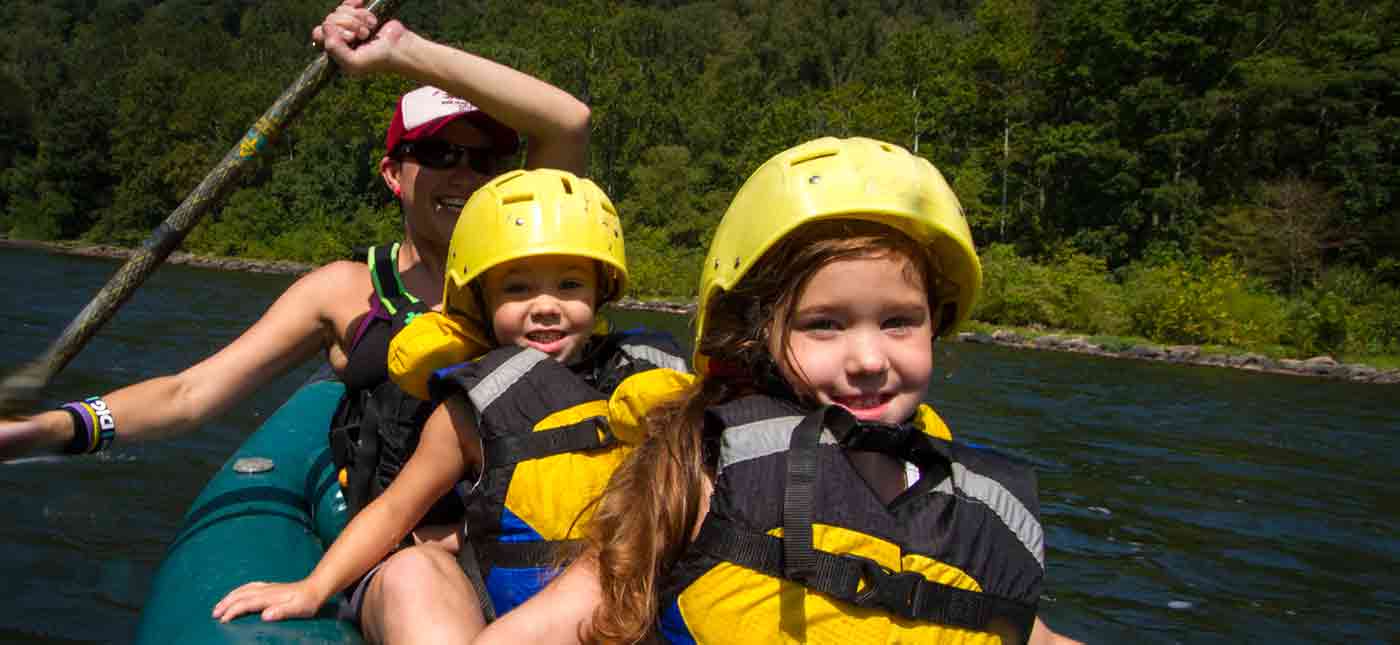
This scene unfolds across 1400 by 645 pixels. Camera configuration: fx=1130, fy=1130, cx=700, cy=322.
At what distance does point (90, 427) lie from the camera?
8.43 ft

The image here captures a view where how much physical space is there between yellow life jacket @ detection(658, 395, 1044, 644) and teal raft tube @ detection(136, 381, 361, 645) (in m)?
0.93

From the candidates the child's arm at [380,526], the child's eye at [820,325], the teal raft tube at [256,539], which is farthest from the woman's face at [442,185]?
the child's eye at [820,325]

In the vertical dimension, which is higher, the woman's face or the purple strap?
the woman's face

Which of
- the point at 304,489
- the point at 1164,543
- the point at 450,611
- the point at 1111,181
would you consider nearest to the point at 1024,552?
the point at 450,611

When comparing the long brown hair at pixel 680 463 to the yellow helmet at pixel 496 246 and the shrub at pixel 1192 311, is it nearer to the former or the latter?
the yellow helmet at pixel 496 246

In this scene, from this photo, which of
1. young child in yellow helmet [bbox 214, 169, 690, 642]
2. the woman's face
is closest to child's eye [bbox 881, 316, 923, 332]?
young child in yellow helmet [bbox 214, 169, 690, 642]

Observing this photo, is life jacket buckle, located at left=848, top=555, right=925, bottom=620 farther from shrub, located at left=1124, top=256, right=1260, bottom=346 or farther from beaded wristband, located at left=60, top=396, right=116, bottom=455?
shrub, located at left=1124, top=256, right=1260, bottom=346

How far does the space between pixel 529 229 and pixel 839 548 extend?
104 cm

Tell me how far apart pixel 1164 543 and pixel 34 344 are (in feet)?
33.0

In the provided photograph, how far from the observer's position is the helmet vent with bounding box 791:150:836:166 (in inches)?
69.4

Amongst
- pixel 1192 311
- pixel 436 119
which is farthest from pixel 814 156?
pixel 1192 311

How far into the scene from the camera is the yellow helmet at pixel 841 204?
5.56 feet

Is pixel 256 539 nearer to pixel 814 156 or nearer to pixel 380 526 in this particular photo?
pixel 380 526

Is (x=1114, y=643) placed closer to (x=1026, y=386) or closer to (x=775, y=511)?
(x=775, y=511)
